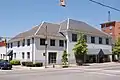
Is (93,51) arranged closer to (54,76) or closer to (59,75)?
(59,75)

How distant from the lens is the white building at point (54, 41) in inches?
1889

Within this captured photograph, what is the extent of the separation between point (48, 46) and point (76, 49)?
225 inches

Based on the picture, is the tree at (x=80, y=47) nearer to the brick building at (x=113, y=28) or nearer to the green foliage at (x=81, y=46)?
the green foliage at (x=81, y=46)

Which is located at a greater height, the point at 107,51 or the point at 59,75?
the point at 107,51

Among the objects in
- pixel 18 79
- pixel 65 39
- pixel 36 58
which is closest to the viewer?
pixel 18 79

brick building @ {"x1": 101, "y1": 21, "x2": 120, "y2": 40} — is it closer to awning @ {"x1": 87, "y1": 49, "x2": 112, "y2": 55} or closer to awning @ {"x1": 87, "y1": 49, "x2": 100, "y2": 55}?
awning @ {"x1": 87, "y1": 49, "x2": 112, "y2": 55}

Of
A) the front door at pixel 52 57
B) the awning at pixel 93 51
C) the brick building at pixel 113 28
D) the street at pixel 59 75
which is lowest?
the street at pixel 59 75

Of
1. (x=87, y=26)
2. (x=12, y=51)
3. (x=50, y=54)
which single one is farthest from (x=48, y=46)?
(x=87, y=26)

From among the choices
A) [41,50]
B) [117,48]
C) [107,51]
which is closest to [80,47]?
[41,50]

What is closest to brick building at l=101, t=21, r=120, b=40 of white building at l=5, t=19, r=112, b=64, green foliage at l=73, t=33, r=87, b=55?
white building at l=5, t=19, r=112, b=64

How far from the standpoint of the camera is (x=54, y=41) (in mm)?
50438

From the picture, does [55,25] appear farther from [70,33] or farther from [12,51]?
[12,51]

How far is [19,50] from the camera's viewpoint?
5244 cm

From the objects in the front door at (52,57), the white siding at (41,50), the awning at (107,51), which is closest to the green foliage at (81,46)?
the white siding at (41,50)
